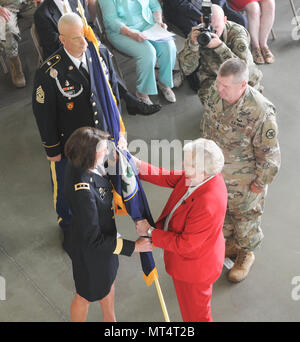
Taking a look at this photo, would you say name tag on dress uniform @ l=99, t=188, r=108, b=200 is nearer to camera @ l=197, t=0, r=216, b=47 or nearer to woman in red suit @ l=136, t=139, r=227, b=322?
woman in red suit @ l=136, t=139, r=227, b=322

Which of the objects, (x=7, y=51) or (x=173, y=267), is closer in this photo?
(x=173, y=267)

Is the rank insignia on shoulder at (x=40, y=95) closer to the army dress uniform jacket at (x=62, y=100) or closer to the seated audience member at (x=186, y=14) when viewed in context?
the army dress uniform jacket at (x=62, y=100)

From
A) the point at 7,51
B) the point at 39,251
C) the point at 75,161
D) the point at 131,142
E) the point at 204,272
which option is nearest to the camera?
the point at 75,161

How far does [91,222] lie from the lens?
2.41 metres

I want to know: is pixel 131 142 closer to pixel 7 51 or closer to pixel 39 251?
pixel 39 251

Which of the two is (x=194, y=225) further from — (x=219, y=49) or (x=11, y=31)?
(x=11, y=31)

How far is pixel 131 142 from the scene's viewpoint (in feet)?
14.9

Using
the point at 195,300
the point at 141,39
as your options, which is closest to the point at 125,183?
the point at 195,300

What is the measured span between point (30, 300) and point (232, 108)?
190cm

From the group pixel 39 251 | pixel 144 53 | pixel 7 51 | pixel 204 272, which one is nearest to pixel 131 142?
pixel 144 53

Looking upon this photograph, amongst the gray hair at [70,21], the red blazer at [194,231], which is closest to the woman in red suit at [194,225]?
the red blazer at [194,231]

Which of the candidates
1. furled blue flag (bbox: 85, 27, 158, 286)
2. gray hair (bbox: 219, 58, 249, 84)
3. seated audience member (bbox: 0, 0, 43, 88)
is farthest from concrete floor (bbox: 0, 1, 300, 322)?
gray hair (bbox: 219, 58, 249, 84)

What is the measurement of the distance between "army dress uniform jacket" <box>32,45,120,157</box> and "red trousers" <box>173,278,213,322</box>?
1.22 meters

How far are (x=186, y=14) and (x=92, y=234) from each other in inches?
129
